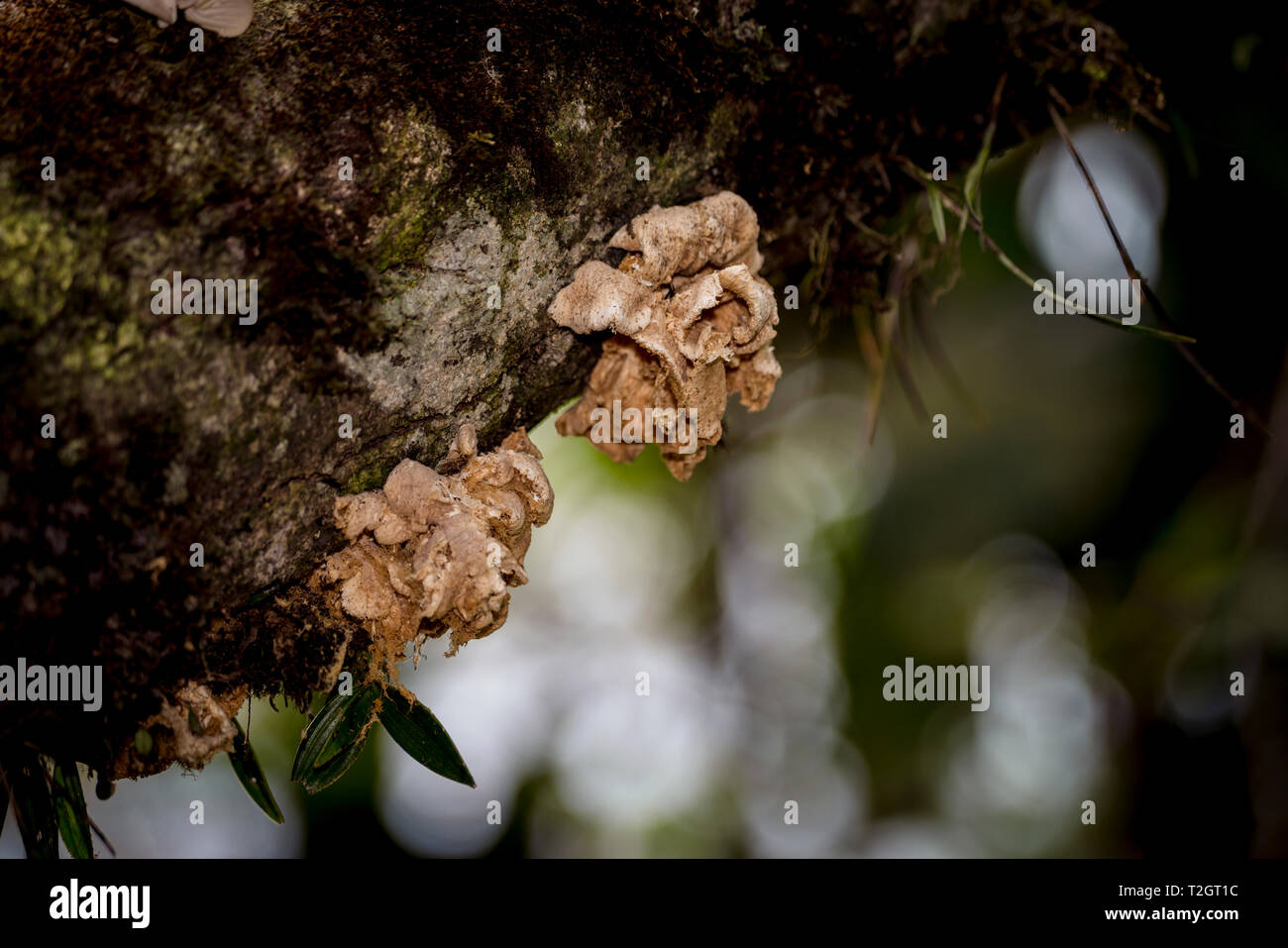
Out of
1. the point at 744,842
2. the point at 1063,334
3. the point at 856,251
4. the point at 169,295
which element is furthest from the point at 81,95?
the point at 744,842

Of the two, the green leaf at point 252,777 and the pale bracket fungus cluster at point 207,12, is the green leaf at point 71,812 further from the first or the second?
the pale bracket fungus cluster at point 207,12

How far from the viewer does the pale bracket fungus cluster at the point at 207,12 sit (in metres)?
1.31

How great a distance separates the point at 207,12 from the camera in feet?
4.37

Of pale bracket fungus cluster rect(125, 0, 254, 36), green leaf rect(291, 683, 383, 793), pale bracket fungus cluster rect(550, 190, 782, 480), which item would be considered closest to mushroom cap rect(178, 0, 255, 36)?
pale bracket fungus cluster rect(125, 0, 254, 36)

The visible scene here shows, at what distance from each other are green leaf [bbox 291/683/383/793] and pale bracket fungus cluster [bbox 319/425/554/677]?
0.45 m

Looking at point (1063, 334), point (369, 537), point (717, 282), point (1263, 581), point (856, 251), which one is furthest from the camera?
point (1063, 334)

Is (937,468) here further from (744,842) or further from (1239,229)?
(744,842)

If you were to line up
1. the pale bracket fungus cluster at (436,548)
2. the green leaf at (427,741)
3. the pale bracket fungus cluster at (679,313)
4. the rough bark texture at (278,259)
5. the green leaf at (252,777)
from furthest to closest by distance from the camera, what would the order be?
the green leaf at (427,741)
the green leaf at (252,777)
the pale bracket fungus cluster at (679,313)
the pale bracket fungus cluster at (436,548)
the rough bark texture at (278,259)

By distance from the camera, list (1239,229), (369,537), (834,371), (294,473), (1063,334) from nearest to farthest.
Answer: (294,473)
(369,537)
(1239,229)
(1063,334)
(834,371)

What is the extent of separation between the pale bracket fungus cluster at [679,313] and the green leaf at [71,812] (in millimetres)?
1450

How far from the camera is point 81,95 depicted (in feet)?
4.18

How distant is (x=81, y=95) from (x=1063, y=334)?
5815mm

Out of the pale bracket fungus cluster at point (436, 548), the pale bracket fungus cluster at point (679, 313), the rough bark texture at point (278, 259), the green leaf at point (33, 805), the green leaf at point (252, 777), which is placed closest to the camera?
the rough bark texture at point (278, 259)

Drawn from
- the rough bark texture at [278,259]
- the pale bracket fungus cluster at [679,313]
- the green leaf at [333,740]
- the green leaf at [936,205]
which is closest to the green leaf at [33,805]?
the rough bark texture at [278,259]
